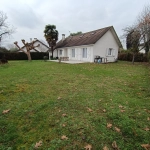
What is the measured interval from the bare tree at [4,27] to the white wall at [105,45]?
1533 cm

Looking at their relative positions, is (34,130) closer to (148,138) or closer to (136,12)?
(148,138)

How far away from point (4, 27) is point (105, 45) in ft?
56.6

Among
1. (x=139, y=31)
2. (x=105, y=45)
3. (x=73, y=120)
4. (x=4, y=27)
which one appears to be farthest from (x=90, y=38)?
(x=73, y=120)

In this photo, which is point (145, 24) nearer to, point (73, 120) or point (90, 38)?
point (90, 38)

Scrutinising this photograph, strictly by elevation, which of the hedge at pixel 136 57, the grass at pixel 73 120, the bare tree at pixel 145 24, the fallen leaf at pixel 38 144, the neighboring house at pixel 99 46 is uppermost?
the bare tree at pixel 145 24

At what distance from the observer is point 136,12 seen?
18.7m

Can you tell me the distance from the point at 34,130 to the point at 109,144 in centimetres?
147

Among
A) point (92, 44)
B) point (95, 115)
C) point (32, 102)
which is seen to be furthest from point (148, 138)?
point (92, 44)

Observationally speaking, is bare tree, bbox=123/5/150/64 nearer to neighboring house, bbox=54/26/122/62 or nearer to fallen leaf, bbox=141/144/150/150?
neighboring house, bbox=54/26/122/62

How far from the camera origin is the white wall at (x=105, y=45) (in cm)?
1614

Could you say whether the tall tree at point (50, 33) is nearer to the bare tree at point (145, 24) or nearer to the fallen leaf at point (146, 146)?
the bare tree at point (145, 24)

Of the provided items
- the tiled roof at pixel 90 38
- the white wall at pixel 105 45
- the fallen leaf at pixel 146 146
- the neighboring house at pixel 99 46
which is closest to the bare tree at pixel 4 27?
the tiled roof at pixel 90 38

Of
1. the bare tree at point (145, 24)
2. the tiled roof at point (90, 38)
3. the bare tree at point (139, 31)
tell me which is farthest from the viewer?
the tiled roof at point (90, 38)

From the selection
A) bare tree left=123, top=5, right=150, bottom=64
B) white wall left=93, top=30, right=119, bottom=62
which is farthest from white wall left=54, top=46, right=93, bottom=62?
bare tree left=123, top=5, right=150, bottom=64
